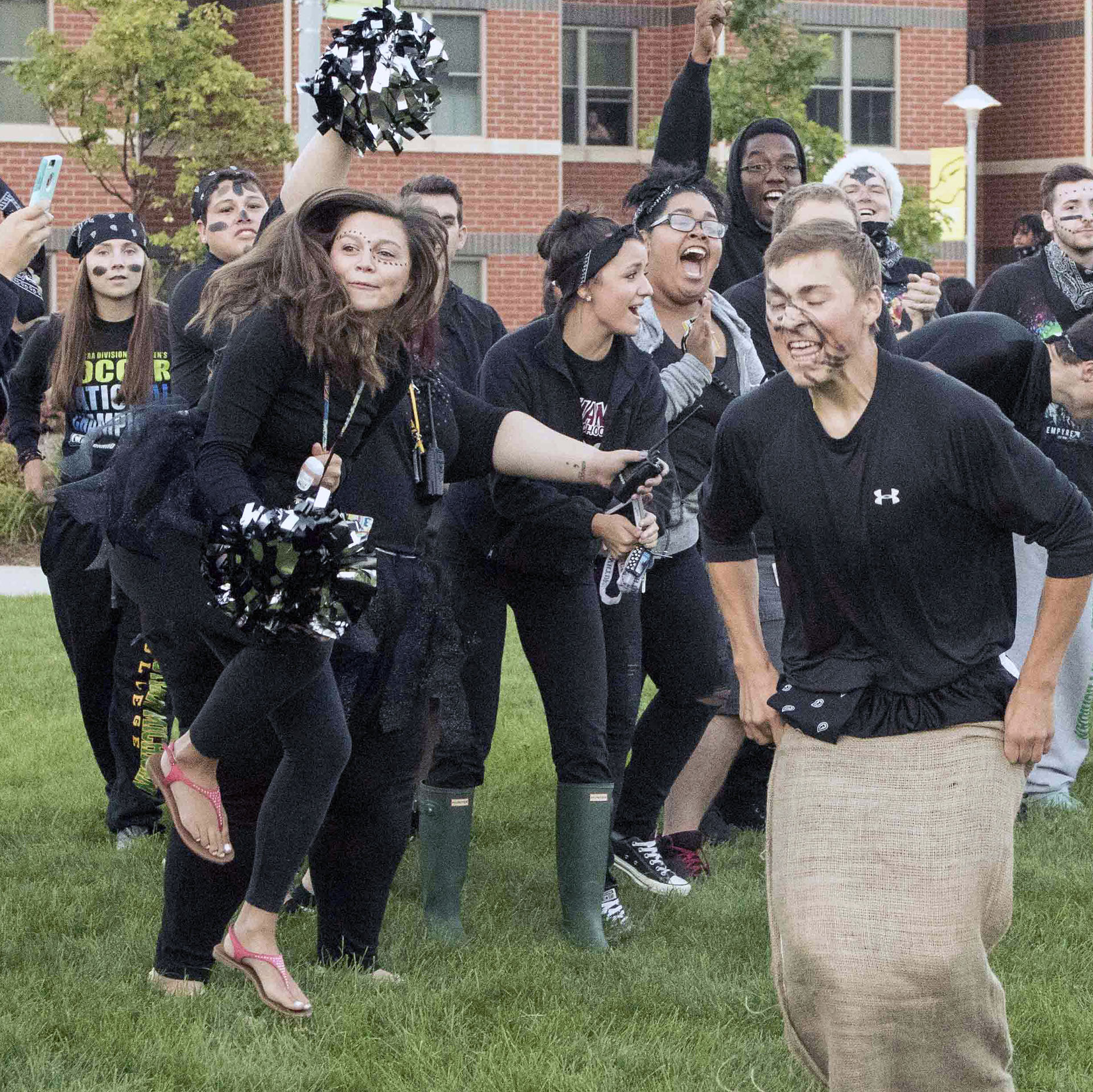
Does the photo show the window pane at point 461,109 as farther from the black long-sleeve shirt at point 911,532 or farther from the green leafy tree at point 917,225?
the black long-sleeve shirt at point 911,532

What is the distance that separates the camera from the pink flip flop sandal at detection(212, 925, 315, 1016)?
454 centimetres

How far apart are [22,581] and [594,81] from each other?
15388mm

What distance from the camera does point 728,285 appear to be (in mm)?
7160

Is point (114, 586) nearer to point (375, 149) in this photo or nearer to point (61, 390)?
point (375, 149)

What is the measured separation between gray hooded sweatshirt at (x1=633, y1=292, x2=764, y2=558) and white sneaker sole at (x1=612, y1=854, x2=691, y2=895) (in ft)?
3.65

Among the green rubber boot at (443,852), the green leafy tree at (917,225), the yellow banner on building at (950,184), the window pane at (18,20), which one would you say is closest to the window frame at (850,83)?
the yellow banner on building at (950,184)

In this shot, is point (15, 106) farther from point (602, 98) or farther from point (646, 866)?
point (646, 866)

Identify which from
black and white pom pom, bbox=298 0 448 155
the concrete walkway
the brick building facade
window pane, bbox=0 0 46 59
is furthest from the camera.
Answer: the brick building facade

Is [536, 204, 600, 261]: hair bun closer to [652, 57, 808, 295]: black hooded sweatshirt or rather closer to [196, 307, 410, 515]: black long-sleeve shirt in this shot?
[652, 57, 808, 295]: black hooded sweatshirt

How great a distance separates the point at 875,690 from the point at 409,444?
1527mm

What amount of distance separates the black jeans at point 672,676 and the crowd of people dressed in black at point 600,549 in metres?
0.01

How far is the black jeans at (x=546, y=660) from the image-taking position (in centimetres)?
543

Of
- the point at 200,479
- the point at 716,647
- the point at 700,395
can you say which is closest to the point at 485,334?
the point at 700,395

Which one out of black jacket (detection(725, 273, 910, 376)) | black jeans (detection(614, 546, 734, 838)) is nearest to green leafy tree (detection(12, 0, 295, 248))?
black jacket (detection(725, 273, 910, 376))
